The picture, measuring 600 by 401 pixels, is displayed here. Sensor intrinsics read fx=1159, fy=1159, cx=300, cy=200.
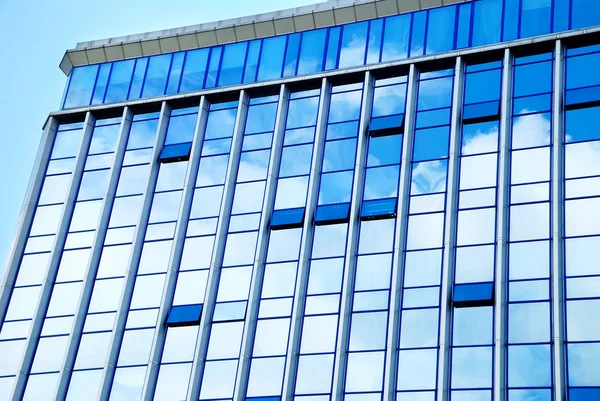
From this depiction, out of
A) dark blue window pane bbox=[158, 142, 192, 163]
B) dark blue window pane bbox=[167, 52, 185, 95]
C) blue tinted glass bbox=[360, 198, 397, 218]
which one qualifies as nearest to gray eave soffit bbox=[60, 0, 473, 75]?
dark blue window pane bbox=[167, 52, 185, 95]

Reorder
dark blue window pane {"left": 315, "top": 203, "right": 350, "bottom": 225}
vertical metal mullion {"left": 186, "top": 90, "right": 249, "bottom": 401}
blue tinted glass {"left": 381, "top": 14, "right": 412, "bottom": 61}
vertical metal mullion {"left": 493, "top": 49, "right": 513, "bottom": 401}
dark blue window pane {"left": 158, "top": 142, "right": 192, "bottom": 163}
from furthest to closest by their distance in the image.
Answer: dark blue window pane {"left": 158, "top": 142, "right": 192, "bottom": 163} < blue tinted glass {"left": 381, "top": 14, "right": 412, "bottom": 61} < dark blue window pane {"left": 315, "top": 203, "right": 350, "bottom": 225} < vertical metal mullion {"left": 186, "top": 90, "right": 249, "bottom": 401} < vertical metal mullion {"left": 493, "top": 49, "right": 513, "bottom": 401}

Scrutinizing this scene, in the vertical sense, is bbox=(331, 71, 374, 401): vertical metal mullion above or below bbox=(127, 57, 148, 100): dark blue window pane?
below

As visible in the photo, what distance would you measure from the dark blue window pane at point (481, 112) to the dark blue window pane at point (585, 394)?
14.7 m

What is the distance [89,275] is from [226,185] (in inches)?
317

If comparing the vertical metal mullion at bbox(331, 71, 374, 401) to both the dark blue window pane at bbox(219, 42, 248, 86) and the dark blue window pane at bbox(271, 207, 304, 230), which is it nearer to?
the dark blue window pane at bbox(271, 207, 304, 230)

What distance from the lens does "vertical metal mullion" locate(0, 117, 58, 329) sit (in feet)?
192

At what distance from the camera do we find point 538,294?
48188mm

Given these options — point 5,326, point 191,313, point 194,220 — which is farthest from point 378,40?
point 5,326

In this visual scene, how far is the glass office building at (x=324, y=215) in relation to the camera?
160 ft

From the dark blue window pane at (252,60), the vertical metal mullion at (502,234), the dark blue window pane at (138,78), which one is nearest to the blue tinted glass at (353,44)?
the dark blue window pane at (252,60)

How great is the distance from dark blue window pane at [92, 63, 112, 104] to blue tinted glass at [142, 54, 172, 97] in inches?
99.4

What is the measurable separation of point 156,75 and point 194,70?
2341 millimetres

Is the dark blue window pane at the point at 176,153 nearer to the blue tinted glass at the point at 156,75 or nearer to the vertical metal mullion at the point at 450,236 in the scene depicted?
the blue tinted glass at the point at 156,75

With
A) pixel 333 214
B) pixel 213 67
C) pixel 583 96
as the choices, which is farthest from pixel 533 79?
pixel 213 67
